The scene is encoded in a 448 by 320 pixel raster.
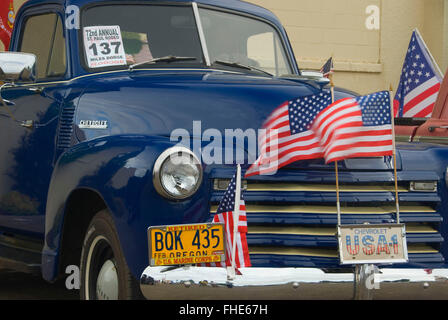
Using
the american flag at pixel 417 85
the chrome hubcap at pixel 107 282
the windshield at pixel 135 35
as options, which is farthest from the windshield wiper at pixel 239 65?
the american flag at pixel 417 85

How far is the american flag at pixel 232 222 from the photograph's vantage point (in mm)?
3520

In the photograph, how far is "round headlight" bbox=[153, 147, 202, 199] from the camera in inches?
141

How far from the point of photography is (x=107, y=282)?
12.9 feet

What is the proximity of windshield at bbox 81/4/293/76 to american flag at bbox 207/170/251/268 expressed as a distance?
5.21 feet

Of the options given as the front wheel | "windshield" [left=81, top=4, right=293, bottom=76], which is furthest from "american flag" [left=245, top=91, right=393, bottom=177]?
"windshield" [left=81, top=4, right=293, bottom=76]

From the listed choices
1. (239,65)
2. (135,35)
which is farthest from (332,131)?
(135,35)

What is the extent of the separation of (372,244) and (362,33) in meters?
11.4

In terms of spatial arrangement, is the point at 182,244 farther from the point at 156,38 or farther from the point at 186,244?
the point at 156,38

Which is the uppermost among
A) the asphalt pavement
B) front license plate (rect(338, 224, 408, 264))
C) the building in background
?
the building in background

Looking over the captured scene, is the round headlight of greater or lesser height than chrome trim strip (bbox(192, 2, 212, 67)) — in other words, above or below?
below

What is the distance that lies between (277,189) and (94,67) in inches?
67.2

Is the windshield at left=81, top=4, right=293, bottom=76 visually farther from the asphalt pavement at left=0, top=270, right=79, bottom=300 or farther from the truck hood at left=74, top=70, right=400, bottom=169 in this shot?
the asphalt pavement at left=0, top=270, right=79, bottom=300

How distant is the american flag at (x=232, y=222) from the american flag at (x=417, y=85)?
5339 millimetres

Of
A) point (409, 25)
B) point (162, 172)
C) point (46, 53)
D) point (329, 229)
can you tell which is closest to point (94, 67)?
point (46, 53)
